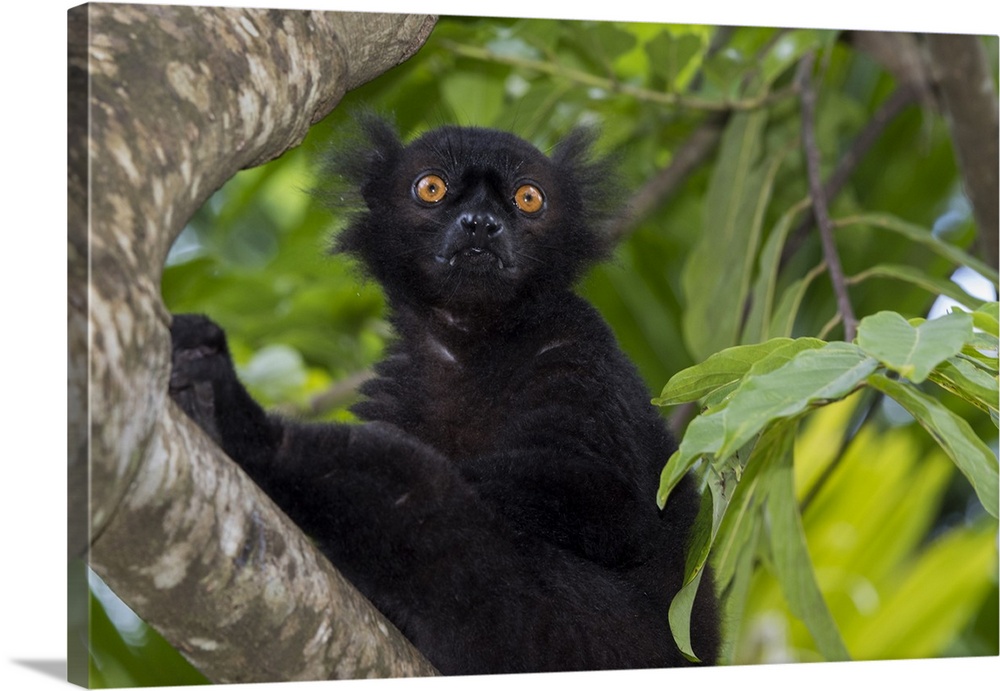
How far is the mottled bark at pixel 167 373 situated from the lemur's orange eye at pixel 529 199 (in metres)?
1.16

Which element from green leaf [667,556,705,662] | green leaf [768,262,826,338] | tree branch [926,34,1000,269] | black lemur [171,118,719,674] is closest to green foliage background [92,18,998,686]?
green leaf [768,262,826,338]

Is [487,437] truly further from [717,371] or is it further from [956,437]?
[956,437]

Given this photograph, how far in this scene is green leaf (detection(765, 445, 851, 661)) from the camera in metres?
4.44

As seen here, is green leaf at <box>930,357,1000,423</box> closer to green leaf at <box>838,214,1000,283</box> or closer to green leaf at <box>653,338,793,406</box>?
green leaf at <box>653,338,793,406</box>

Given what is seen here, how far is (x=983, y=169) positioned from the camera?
5555 millimetres

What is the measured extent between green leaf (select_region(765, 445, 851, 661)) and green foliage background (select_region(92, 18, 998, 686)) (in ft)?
0.07

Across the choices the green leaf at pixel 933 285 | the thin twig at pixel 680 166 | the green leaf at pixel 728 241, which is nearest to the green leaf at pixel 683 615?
the green leaf at pixel 728 241

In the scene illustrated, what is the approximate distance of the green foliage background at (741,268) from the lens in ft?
16.6

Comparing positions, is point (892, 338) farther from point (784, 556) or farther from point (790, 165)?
point (790, 165)

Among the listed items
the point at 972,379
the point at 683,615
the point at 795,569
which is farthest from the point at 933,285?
the point at 683,615

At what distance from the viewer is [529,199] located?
4.06 metres

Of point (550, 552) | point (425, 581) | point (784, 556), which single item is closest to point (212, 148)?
point (425, 581)

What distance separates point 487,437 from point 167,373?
5.07 feet

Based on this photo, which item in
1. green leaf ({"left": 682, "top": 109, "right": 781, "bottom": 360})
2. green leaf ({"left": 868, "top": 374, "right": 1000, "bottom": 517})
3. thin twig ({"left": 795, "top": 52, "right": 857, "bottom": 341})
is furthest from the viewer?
green leaf ({"left": 682, "top": 109, "right": 781, "bottom": 360})
